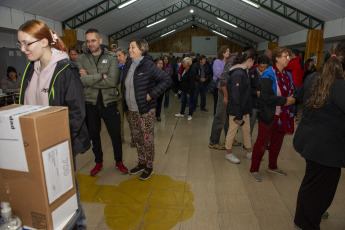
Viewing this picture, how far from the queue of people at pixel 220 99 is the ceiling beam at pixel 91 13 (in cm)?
635

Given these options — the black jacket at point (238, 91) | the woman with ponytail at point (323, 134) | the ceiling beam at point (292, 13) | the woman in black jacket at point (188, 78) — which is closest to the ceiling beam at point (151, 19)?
the ceiling beam at point (292, 13)

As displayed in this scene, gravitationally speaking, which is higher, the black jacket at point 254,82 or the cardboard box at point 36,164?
the black jacket at point 254,82

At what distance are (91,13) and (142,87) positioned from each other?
859 centimetres

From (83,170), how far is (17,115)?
231 centimetres

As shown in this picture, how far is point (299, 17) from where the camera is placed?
9570 mm

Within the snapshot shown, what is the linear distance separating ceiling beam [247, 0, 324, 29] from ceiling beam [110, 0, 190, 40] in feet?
17.3

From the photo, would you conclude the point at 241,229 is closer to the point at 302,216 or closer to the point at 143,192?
the point at 302,216

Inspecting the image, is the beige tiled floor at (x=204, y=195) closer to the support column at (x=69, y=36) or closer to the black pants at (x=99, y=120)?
the black pants at (x=99, y=120)

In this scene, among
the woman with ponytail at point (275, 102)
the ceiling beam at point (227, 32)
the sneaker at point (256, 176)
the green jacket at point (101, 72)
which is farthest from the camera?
the ceiling beam at point (227, 32)

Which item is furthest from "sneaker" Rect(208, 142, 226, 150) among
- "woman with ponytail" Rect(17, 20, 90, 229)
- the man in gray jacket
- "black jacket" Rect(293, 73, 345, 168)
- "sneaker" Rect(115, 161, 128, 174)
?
"woman with ponytail" Rect(17, 20, 90, 229)

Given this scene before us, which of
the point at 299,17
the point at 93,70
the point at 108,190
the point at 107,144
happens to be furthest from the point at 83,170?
the point at 299,17

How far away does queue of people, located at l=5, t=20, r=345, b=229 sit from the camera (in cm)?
127

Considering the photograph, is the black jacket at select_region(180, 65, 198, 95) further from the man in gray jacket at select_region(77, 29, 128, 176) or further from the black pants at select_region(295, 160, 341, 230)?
the black pants at select_region(295, 160, 341, 230)

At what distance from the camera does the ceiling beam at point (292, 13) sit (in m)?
9.05
